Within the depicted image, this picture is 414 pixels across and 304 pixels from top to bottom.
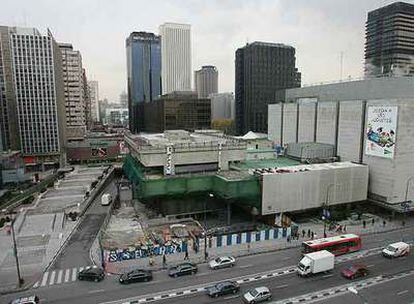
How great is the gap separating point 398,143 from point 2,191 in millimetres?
101018

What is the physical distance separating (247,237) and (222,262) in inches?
400

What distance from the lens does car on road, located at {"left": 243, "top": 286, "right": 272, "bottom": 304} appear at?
35906 millimetres

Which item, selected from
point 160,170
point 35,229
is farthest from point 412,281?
point 35,229

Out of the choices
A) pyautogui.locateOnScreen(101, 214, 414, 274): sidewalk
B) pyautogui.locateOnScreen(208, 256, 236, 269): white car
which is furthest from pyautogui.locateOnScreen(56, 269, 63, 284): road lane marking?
pyautogui.locateOnScreen(208, 256, 236, 269): white car

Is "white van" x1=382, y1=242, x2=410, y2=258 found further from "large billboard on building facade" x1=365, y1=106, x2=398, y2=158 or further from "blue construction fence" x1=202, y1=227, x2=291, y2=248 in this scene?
"large billboard on building facade" x1=365, y1=106, x2=398, y2=158

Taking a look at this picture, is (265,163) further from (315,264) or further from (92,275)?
(92,275)

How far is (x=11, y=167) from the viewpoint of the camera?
10444 cm

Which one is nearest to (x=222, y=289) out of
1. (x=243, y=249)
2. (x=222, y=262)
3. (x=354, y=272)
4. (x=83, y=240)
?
(x=222, y=262)

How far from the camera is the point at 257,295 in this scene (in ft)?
119

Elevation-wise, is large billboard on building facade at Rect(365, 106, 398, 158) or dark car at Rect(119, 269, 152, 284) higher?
large billboard on building facade at Rect(365, 106, 398, 158)

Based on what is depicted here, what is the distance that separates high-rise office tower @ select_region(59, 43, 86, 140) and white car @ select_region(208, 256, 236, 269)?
156594 mm

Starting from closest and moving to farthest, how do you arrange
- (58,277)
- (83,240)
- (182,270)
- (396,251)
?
(182,270), (58,277), (396,251), (83,240)

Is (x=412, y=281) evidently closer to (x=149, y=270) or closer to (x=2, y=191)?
(x=149, y=270)

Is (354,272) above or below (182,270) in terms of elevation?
above
